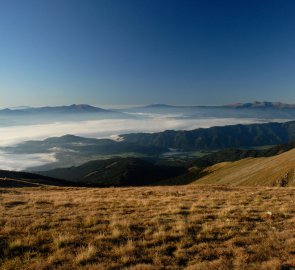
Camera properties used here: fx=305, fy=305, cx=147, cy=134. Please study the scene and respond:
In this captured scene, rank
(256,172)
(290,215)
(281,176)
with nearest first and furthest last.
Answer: (290,215), (281,176), (256,172)

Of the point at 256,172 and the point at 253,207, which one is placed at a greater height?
the point at 253,207

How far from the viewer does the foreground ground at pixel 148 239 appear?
11.0 m

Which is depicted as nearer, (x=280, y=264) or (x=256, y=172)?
(x=280, y=264)

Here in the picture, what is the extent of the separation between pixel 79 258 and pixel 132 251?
2.15 metres

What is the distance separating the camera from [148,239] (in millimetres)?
13859

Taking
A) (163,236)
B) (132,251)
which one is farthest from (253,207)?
(132,251)

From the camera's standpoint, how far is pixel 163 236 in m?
14.0

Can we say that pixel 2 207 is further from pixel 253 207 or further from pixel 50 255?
pixel 253 207

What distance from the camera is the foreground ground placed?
36.2ft

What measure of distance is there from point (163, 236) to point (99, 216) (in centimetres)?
579

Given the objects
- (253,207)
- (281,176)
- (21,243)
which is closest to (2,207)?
(21,243)

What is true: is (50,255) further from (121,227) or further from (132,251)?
(121,227)

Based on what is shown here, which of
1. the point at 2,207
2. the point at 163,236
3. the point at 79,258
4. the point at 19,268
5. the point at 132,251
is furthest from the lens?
the point at 2,207

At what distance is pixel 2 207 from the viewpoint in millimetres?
21609
